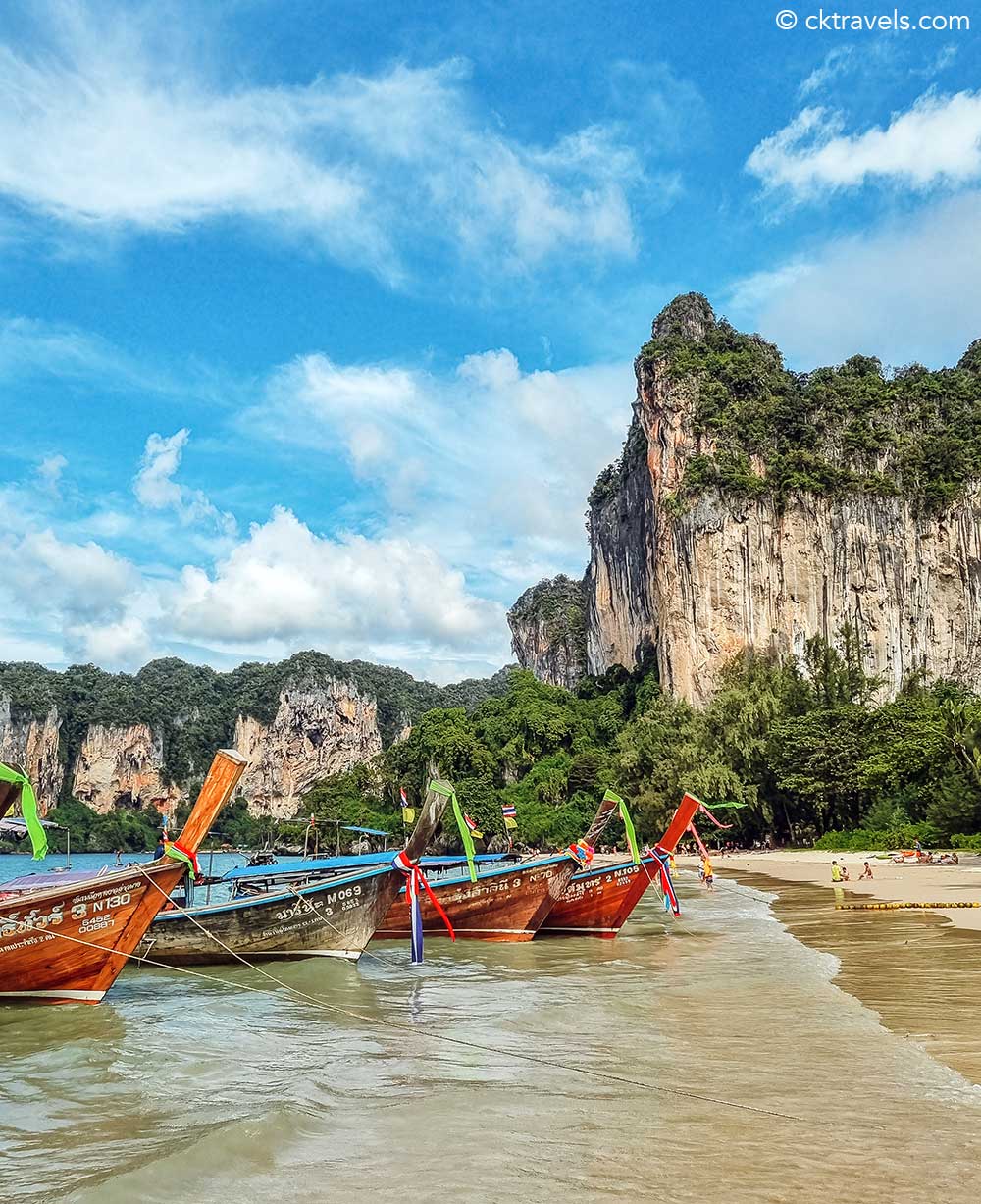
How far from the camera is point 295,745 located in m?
136

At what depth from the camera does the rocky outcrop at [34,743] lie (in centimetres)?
13162

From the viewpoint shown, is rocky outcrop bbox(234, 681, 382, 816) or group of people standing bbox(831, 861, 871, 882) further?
rocky outcrop bbox(234, 681, 382, 816)

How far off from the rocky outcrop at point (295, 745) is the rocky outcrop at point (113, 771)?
11480mm

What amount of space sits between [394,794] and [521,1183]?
6797 cm

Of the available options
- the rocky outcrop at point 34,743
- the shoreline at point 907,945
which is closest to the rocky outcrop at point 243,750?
the rocky outcrop at point 34,743

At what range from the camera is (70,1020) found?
10.6m

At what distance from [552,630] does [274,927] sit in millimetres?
98545

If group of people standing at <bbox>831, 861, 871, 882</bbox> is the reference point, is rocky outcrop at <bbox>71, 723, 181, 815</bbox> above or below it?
above

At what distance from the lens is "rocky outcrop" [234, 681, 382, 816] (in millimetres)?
135875

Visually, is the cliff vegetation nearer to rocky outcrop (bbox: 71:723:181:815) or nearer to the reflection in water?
the reflection in water

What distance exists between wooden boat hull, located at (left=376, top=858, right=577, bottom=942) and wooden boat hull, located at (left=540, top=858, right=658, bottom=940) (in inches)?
20.3

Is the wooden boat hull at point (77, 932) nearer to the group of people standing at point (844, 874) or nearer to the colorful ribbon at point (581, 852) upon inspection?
the colorful ribbon at point (581, 852)

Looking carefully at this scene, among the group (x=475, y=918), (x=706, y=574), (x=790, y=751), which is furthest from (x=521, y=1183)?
(x=706, y=574)

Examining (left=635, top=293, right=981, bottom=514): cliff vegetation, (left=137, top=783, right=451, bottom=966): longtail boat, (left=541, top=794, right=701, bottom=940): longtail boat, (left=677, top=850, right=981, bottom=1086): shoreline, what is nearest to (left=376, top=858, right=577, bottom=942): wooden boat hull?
(left=541, top=794, right=701, bottom=940): longtail boat
